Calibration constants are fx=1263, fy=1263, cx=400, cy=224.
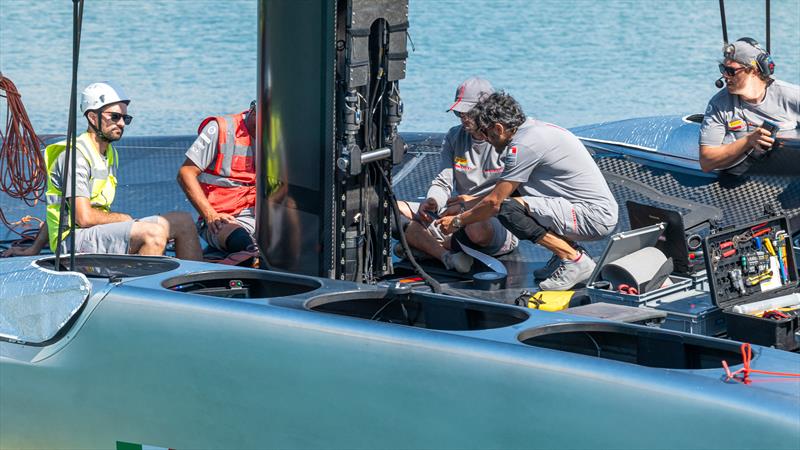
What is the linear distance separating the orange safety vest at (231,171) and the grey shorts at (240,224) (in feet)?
0.11

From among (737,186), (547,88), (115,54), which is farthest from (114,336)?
(115,54)

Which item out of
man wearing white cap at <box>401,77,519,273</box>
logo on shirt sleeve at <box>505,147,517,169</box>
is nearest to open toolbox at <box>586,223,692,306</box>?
logo on shirt sleeve at <box>505,147,517,169</box>

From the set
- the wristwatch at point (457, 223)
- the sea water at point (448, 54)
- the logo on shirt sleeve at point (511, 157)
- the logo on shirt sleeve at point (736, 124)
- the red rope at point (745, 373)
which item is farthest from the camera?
the sea water at point (448, 54)

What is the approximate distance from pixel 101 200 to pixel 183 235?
35cm

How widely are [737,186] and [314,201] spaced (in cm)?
233

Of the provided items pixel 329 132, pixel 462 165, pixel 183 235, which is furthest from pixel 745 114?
pixel 183 235

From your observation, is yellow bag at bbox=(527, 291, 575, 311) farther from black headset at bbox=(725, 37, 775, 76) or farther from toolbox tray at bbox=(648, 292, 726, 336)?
black headset at bbox=(725, 37, 775, 76)

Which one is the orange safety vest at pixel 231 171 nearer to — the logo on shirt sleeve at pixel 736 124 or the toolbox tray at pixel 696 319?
the toolbox tray at pixel 696 319

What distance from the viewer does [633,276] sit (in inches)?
167

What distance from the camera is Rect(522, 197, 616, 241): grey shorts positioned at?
4707 mm

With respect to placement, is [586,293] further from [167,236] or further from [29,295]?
[29,295]

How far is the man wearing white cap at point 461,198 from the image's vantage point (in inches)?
198

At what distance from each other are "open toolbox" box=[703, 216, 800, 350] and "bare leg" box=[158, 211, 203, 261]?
1.99 meters

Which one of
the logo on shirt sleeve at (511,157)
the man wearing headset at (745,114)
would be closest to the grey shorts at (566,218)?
the logo on shirt sleeve at (511,157)
